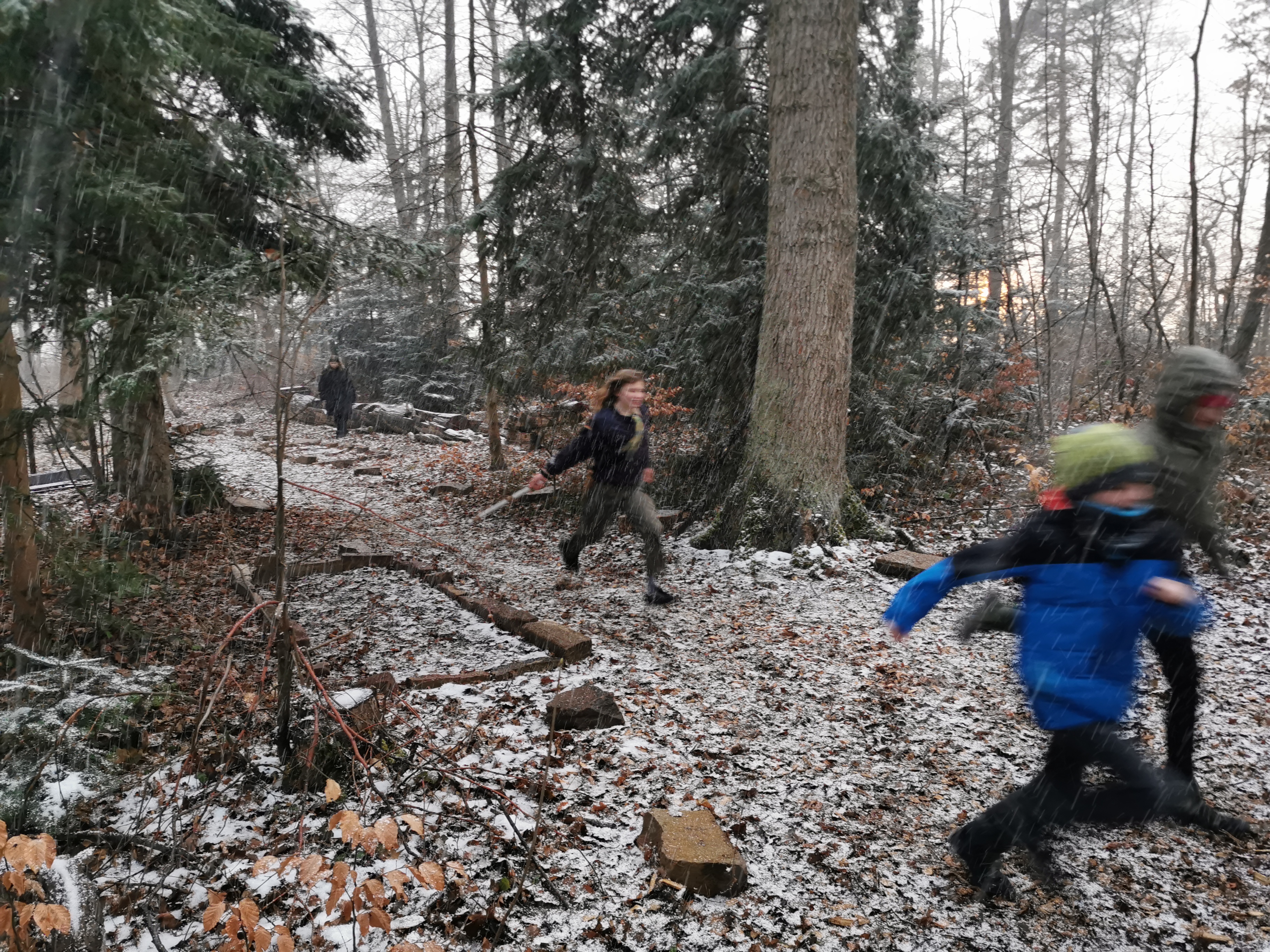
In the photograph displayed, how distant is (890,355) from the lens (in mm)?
8820

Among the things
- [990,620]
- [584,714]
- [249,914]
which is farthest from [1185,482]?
[249,914]

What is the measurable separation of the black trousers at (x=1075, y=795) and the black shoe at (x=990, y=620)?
0.40 m

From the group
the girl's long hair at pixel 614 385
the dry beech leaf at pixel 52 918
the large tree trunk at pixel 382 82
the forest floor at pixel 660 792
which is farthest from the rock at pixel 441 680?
the large tree trunk at pixel 382 82

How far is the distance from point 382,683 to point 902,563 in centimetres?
469

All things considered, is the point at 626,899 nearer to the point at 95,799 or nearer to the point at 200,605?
the point at 95,799

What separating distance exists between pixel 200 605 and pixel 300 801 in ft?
14.5

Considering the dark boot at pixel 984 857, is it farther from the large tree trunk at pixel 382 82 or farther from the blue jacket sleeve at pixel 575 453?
the large tree trunk at pixel 382 82

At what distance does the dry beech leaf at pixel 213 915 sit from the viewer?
6.65 feet

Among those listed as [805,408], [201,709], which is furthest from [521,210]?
[201,709]

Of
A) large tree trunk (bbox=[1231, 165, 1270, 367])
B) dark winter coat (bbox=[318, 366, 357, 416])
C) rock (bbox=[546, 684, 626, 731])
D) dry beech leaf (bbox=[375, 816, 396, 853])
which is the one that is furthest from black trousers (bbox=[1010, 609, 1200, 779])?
dark winter coat (bbox=[318, 366, 357, 416])

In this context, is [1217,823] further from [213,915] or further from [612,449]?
[612,449]

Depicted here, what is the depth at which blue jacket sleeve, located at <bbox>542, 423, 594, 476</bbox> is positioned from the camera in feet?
18.5

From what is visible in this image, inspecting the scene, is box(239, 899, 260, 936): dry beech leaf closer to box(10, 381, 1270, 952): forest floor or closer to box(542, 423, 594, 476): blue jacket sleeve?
box(10, 381, 1270, 952): forest floor

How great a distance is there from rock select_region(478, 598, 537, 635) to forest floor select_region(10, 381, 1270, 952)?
92 mm
